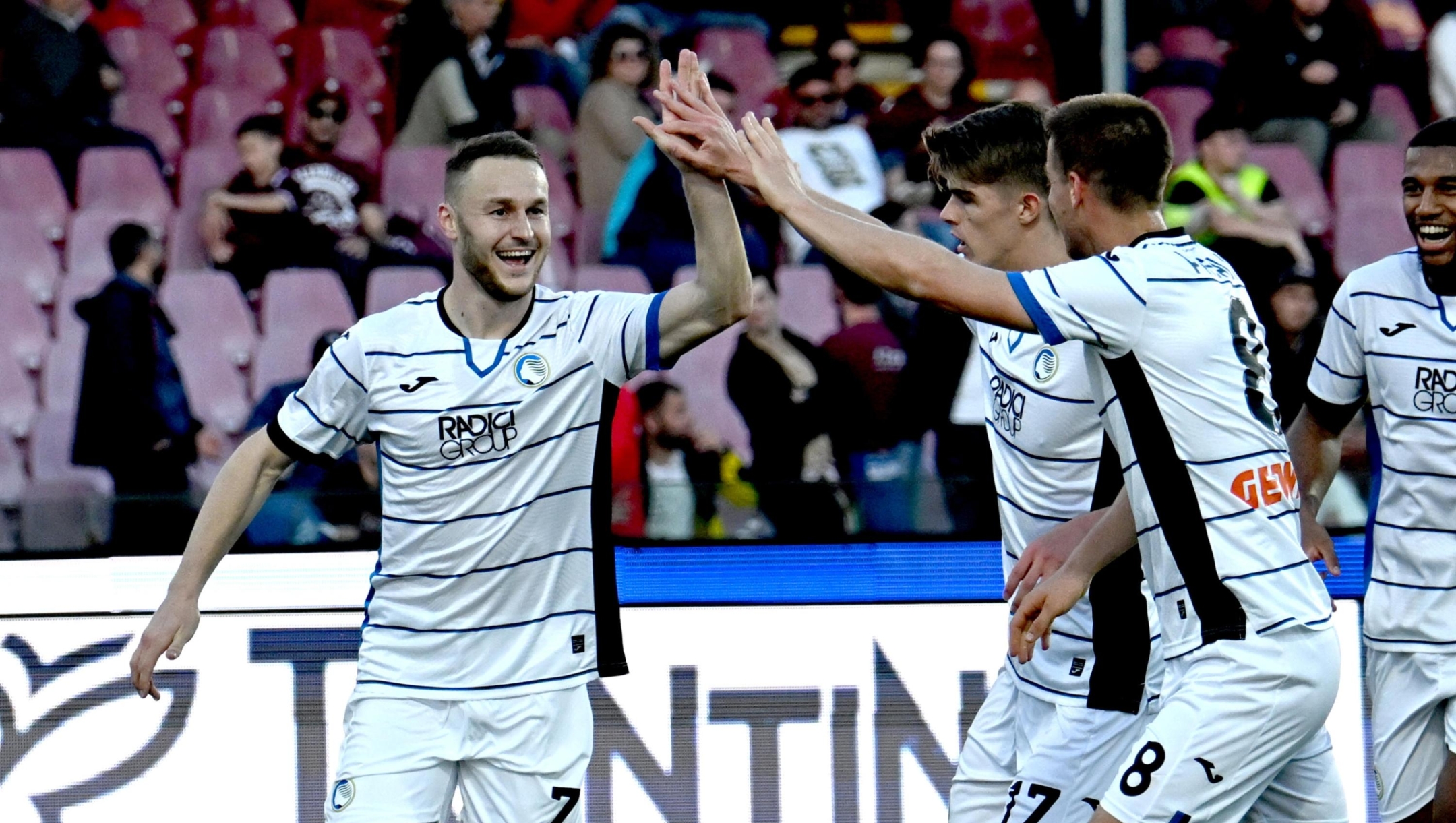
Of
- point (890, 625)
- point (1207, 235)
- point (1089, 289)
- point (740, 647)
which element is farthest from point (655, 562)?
point (1207, 235)

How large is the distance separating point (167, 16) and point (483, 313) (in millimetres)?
7440

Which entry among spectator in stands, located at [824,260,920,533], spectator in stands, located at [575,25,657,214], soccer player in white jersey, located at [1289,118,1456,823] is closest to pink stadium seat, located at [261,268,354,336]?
spectator in stands, located at [575,25,657,214]

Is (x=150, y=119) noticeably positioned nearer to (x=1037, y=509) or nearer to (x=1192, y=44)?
(x=1192, y=44)

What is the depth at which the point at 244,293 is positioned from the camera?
875cm

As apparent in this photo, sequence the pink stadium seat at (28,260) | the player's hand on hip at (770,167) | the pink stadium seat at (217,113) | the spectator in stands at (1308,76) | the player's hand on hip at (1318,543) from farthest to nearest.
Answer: the pink stadium seat at (217,113), the spectator in stands at (1308,76), the pink stadium seat at (28,260), the player's hand on hip at (1318,543), the player's hand on hip at (770,167)

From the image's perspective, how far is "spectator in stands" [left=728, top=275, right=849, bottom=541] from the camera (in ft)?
23.9

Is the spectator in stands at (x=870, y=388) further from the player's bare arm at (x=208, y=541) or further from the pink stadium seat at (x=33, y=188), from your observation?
the pink stadium seat at (x=33, y=188)

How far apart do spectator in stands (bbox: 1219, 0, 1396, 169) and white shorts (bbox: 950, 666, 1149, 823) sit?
6233 mm

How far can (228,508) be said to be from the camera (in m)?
3.89

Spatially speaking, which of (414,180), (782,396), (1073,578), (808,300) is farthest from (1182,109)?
(1073,578)

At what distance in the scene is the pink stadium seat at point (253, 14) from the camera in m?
10.6

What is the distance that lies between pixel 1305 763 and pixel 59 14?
8009 millimetres

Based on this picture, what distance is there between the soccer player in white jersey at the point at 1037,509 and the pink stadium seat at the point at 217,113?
6.56m

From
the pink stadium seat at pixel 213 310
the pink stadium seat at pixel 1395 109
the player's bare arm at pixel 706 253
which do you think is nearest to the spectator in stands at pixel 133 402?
the pink stadium seat at pixel 213 310
